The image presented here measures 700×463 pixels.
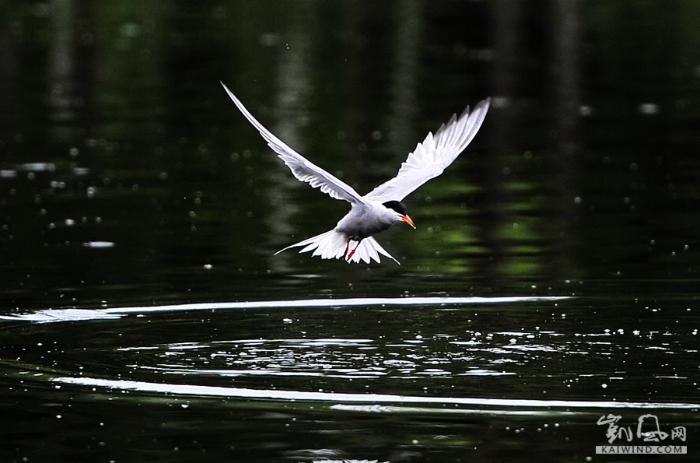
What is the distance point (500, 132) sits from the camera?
27172mm

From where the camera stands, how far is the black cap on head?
40.4ft

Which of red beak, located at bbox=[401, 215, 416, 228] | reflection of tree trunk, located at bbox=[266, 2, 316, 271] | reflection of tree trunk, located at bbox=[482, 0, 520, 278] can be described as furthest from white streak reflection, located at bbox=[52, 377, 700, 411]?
reflection of tree trunk, located at bbox=[266, 2, 316, 271]

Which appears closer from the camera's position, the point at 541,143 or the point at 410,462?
the point at 410,462

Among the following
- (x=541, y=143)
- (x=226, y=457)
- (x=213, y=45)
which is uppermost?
(x=213, y=45)

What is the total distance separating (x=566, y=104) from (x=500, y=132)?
4.23 metres

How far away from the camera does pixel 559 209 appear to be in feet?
63.9

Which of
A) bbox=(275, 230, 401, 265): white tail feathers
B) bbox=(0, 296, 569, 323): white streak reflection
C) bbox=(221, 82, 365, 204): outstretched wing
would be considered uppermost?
bbox=(221, 82, 365, 204): outstretched wing

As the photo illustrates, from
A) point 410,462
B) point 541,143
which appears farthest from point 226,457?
point 541,143

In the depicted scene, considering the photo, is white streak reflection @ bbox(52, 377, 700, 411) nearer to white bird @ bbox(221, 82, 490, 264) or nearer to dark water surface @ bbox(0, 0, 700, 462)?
dark water surface @ bbox(0, 0, 700, 462)

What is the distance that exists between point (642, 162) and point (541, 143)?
2705 millimetres

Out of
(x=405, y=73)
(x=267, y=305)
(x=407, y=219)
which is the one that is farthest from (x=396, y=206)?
(x=405, y=73)

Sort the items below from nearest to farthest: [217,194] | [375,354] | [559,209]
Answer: [375,354]
[559,209]
[217,194]

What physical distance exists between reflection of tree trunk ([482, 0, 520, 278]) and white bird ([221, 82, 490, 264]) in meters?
2.16

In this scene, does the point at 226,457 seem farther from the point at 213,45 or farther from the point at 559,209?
the point at 213,45
